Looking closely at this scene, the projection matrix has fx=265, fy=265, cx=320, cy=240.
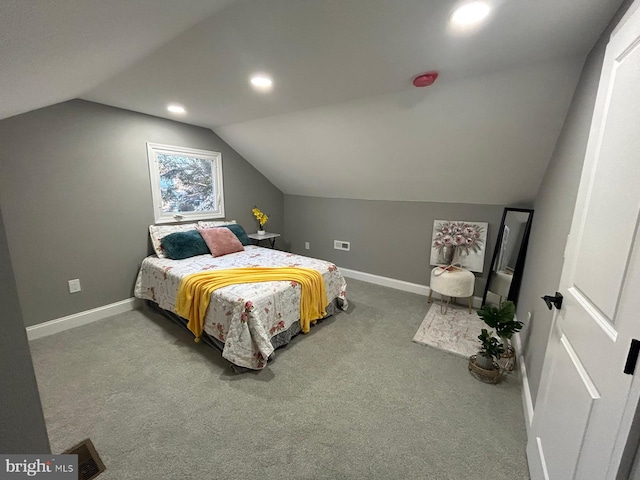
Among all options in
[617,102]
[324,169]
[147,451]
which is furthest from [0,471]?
[324,169]

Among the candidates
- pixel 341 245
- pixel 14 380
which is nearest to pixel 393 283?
pixel 341 245

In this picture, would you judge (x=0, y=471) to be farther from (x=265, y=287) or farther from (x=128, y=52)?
(x=128, y=52)

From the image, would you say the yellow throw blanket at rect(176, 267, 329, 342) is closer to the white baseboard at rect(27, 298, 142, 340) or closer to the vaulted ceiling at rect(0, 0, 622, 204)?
the white baseboard at rect(27, 298, 142, 340)

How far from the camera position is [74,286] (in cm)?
262

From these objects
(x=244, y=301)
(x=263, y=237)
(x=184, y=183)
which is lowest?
(x=244, y=301)

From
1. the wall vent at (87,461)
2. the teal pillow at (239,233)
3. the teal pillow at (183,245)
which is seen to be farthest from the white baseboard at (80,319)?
the wall vent at (87,461)

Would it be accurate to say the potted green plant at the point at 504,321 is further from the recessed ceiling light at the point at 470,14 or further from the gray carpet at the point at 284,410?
the recessed ceiling light at the point at 470,14

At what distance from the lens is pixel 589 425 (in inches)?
33.9

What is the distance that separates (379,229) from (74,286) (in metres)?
3.57

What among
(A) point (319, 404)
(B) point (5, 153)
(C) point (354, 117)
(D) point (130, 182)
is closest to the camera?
(A) point (319, 404)

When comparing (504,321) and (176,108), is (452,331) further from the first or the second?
(176,108)

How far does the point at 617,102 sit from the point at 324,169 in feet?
9.53

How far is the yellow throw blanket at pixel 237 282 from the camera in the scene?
7.48 ft

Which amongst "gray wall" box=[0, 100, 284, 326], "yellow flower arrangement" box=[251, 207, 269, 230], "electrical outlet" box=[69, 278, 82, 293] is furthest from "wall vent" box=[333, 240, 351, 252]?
"electrical outlet" box=[69, 278, 82, 293]
